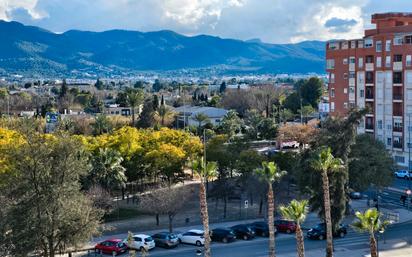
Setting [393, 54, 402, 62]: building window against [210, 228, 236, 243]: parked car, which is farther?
[393, 54, 402, 62]: building window

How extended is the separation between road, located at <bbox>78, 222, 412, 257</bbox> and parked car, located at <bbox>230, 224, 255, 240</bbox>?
47 centimetres

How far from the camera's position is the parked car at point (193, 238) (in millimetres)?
41906

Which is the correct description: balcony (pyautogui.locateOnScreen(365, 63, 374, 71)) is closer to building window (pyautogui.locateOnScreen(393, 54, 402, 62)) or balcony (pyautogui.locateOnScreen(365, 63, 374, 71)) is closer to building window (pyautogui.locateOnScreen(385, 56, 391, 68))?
building window (pyautogui.locateOnScreen(385, 56, 391, 68))

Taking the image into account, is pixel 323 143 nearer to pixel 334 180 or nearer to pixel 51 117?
pixel 334 180

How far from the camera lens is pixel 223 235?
4300cm

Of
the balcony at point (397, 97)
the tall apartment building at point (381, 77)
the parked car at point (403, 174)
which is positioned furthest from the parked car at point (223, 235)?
the balcony at point (397, 97)

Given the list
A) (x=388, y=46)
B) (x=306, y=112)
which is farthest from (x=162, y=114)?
(x=388, y=46)

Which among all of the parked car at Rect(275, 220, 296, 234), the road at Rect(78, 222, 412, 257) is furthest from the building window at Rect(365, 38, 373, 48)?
the parked car at Rect(275, 220, 296, 234)

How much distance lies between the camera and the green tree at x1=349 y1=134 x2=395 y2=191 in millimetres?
49938

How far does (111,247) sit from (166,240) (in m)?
3.87

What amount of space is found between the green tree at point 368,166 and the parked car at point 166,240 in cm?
1556

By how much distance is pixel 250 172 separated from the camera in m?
53.4

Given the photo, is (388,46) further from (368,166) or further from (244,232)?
(244,232)

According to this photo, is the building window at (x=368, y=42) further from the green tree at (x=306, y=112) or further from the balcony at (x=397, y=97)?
the green tree at (x=306, y=112)
